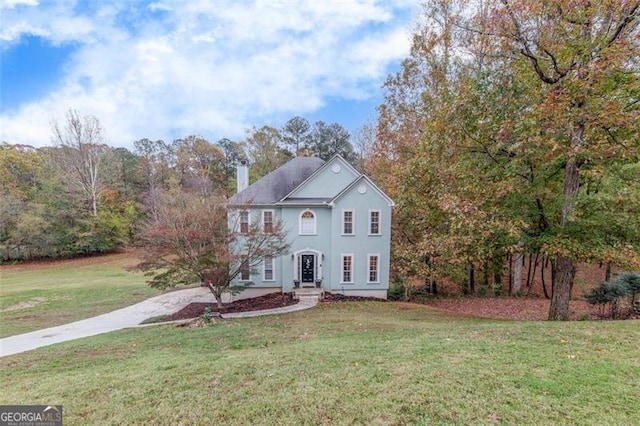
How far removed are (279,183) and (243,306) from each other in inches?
279

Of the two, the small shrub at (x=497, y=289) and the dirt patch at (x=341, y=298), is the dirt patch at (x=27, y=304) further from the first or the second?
the small shrub at (x=497, y=289)

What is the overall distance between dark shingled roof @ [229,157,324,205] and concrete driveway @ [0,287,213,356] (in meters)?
6.18

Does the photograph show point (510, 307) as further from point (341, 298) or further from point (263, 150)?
point (263, 150)

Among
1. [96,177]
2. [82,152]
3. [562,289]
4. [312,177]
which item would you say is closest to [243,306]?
[312,177]

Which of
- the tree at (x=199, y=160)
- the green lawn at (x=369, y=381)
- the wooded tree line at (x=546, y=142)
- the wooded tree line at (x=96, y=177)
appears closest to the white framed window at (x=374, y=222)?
the wooded tree line at (x=546, y=142)

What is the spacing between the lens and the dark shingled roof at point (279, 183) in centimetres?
1565

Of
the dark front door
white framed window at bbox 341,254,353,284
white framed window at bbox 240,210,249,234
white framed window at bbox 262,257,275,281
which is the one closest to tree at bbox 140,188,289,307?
white framed window at bbox 240,210,249,234

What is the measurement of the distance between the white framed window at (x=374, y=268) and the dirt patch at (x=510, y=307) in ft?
12.0

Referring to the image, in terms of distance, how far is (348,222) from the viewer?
15477 mm


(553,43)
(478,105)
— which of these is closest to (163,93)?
(478,105)

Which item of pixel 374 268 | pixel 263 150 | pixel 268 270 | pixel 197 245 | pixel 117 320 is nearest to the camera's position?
pixel 197 245

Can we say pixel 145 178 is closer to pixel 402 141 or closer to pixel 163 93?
pixel 163 93

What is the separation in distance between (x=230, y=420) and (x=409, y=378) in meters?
2.29

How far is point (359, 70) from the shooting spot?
58.7 ft
